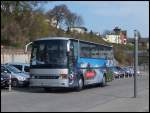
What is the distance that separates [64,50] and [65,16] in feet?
199

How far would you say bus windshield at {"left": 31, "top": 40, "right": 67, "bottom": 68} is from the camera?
90.1 ft

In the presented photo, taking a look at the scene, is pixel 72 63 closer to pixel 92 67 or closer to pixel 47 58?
pixel 47 58

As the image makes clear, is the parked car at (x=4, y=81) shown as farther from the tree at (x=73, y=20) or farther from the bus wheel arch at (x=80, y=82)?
the tree at (x=73, y=20)

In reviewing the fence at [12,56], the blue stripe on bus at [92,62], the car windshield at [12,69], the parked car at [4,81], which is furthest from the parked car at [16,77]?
the fence at [12,56]

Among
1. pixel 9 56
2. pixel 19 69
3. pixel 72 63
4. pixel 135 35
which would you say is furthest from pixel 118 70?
pixel 135 35

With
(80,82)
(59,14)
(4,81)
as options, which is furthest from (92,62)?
(59,14)

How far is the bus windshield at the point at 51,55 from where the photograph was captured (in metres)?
27.5

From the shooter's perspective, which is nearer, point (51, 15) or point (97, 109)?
point (97, 109)

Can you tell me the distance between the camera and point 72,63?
2814 cm

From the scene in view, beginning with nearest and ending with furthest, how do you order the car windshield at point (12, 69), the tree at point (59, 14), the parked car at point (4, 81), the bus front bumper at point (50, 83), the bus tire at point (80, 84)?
the bus front bumper at point (50, 83)
the bus tire at point (80, 84)
the parked car at point (4, 81)
the car windshield at point (12, 69)
the tree at point (59, 14)

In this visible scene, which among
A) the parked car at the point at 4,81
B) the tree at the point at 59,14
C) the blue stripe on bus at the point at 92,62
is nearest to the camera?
the blue stripe on bus at the point at 92,62

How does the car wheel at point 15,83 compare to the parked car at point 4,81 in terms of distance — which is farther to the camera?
the car wheel at point 15,83

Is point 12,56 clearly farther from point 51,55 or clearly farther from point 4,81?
point 51,55

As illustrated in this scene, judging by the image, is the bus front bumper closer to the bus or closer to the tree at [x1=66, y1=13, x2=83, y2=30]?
the bus
